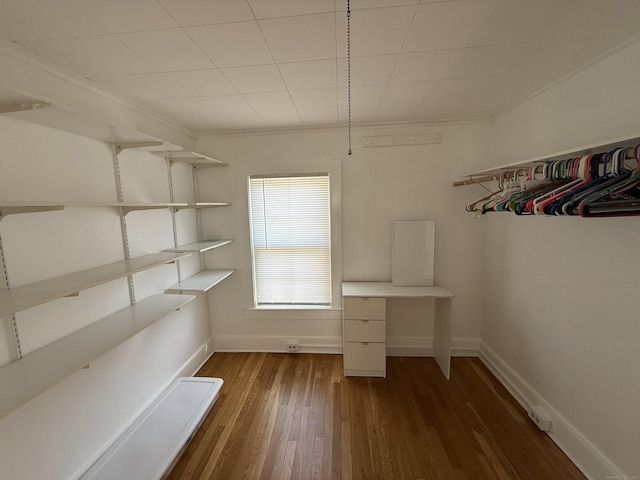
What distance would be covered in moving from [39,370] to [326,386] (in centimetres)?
202

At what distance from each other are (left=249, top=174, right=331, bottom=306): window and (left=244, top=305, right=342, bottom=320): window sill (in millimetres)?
70

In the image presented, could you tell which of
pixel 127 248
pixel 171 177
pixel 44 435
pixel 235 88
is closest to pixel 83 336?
pixel 44 435

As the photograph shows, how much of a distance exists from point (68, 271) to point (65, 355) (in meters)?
0.46

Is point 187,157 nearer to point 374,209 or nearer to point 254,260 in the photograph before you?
point 254,260

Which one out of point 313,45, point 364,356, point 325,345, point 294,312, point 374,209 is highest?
point 313,45

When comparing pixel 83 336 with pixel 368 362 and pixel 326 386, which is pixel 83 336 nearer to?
pixel 326 386

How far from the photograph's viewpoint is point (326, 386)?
2.44 metres

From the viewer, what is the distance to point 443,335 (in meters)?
2.56

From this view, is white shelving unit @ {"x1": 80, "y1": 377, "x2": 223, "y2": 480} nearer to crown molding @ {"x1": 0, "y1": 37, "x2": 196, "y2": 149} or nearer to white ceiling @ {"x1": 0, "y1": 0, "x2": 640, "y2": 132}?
crown molding @ {"x1": 0, "y1": 37, "x2": 196, "y2": 149}

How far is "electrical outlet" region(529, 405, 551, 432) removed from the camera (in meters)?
1.85

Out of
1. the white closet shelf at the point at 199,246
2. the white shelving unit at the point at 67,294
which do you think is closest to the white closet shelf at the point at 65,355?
the white shelving unit at the point at 67,294

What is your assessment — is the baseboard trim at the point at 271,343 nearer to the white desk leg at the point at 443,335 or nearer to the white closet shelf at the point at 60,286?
the white desk leg at the point at 443,335

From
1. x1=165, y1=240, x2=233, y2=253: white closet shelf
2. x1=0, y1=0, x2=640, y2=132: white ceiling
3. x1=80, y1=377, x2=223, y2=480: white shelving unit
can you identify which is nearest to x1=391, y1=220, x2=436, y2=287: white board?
x1=0, y1=0, x2=640, y2=132: white ceiling

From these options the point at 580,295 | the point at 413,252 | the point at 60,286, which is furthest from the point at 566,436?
the point at 60,286
